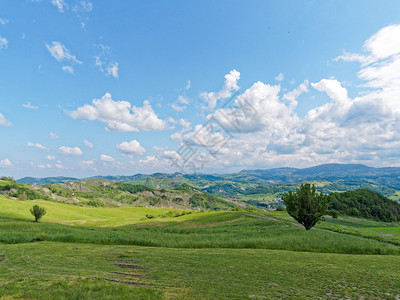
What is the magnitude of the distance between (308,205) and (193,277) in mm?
28989

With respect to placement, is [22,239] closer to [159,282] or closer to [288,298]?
[159,282]

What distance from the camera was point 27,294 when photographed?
1114cm

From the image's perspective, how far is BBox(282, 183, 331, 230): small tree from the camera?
116ft

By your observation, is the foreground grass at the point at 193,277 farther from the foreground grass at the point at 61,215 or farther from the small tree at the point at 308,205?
the foreground grass at the point at 61,215

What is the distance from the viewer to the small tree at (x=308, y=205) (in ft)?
116

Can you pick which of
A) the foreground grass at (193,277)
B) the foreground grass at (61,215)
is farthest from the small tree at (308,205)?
the foreground grass at (61,215)

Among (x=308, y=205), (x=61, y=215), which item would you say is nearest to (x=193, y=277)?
(x=308, y=205)

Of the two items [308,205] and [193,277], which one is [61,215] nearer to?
[308,205]

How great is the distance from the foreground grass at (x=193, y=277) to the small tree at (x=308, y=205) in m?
16.6

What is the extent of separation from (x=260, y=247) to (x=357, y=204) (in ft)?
474

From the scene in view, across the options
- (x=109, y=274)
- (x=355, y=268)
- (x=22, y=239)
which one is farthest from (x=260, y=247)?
(x=22, y=239)

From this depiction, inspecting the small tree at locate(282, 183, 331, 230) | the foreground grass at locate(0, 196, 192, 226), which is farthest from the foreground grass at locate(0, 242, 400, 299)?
the foreground grass at locate(0, 196, 192, 226)

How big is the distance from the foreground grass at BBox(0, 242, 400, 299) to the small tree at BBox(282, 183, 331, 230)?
54.3 ft

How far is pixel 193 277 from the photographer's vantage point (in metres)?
14.3
